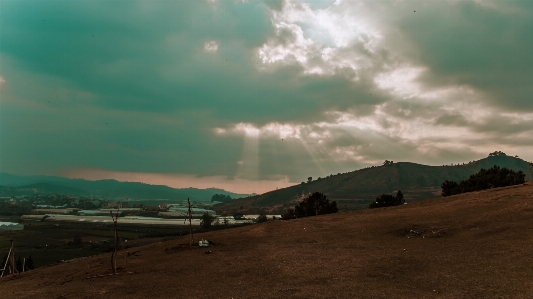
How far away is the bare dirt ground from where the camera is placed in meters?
16.7

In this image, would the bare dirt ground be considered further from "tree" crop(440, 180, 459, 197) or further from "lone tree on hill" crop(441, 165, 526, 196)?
"tree" crop(440, 180, 459, 197)

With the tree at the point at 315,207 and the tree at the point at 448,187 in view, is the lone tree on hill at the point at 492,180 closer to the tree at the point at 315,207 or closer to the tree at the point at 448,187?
the tree at the point at 448,187

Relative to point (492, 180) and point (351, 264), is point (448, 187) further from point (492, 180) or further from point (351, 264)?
point (351, 264)

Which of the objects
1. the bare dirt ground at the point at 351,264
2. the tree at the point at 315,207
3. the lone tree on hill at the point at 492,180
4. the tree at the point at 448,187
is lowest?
the tree at the point at 315,207

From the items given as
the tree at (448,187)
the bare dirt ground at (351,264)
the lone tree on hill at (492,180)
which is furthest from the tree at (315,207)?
the bare dirt ground at (351,264)

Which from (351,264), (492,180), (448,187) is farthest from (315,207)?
(351,264)

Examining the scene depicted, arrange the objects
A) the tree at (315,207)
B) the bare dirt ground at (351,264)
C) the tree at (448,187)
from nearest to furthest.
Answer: the bare dirt ground at (351,264), the tree at (315,207), the tree at (448,187)

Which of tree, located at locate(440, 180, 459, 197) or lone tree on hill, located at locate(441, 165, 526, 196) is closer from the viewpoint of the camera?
lone tree on hill, located at locate(441, 165, 526, 196)

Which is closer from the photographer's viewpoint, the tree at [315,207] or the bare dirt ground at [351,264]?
the bare dirt ground at [351,264]

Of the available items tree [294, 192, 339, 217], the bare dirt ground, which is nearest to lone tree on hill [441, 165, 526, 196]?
tree [294, 192, 339, 217]

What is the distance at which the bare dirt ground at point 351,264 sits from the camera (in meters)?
16.7

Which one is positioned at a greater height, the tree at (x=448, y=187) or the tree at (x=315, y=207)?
the tree at (x=448, y=187)

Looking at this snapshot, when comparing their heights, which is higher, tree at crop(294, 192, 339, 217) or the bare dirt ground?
the bare dirt ground

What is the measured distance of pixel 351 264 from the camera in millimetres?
21656
